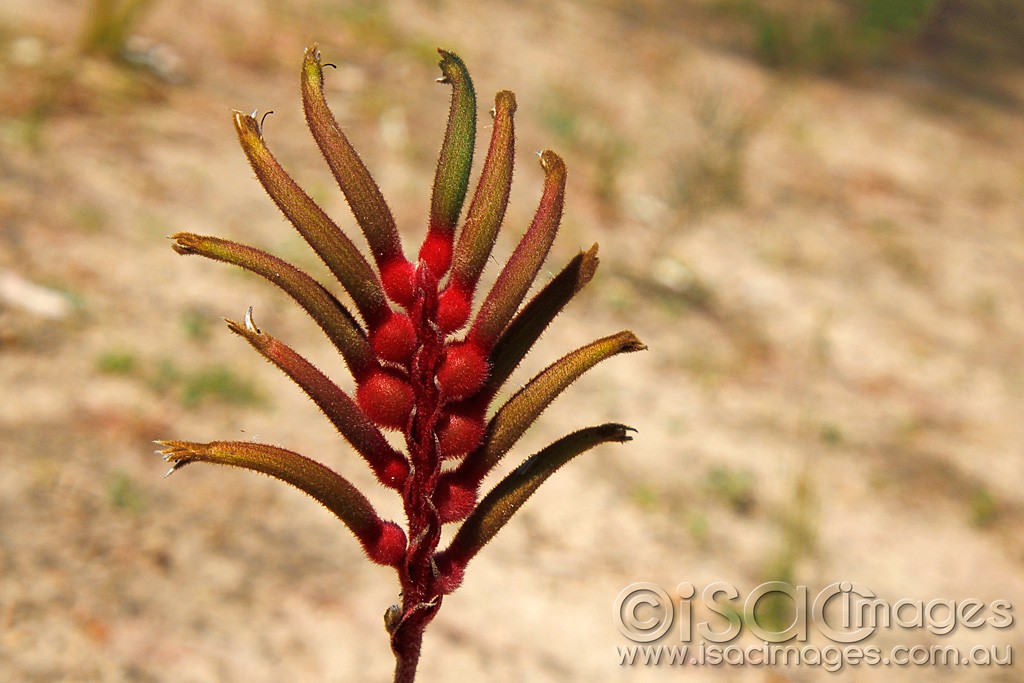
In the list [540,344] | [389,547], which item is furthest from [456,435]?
[540,344]

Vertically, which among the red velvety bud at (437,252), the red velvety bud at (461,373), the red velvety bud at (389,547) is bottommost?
the red velvety bud at (389,547)

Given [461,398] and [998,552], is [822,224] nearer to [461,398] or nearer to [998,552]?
[998,552]

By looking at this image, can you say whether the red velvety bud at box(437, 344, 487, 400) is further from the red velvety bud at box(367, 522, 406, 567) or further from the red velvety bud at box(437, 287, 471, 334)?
the red velvety bud at box(367, 522, 406, 567)
